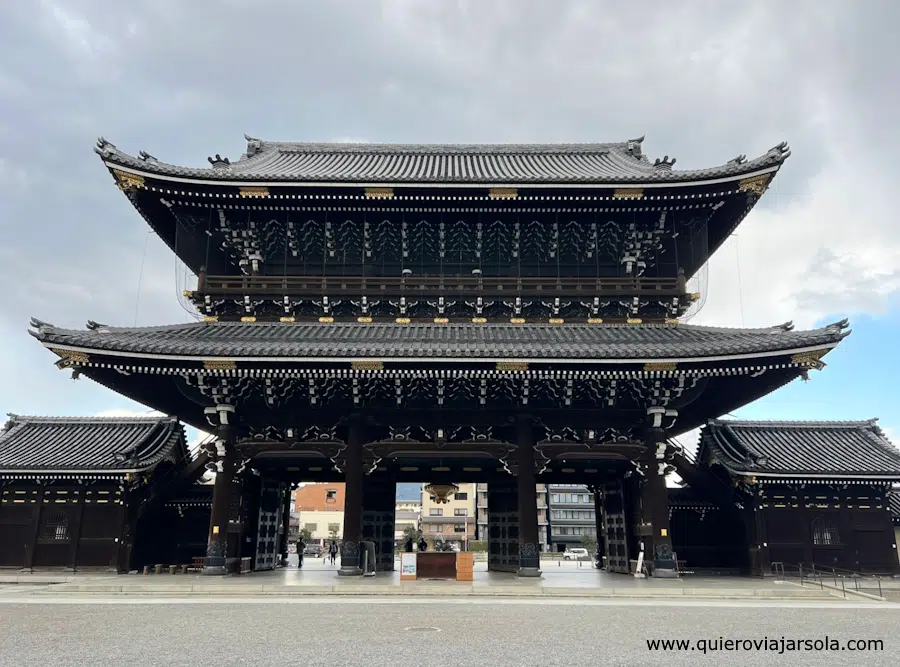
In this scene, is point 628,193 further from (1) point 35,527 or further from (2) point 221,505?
(1) point 35,527

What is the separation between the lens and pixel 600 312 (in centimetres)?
2284

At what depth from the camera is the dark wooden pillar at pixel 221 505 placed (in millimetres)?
19641

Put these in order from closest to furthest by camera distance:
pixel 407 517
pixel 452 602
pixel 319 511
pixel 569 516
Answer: pixel 452 602
pixel 569 516
pixel 319 511
pixel 407 517

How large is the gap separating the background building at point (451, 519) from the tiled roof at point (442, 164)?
73.0 meters

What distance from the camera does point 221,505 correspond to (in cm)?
2008

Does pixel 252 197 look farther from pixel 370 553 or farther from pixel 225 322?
pixel 370 553

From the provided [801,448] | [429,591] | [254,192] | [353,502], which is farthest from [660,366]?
[254,192]

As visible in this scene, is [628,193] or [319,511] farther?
[319,511]

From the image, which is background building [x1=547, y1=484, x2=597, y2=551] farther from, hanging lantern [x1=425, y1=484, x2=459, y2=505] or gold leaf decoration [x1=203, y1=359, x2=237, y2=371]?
gold leaf decoration [x1=203, y1=359, x2=237, y2=371]

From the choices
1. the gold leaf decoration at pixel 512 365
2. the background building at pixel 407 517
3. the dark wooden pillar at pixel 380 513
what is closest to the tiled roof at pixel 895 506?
the gold leaf decoration at pixel 512 365

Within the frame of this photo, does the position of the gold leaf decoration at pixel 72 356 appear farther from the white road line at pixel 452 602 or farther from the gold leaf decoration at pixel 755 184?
the gold leaf decoration at pixel 755 184

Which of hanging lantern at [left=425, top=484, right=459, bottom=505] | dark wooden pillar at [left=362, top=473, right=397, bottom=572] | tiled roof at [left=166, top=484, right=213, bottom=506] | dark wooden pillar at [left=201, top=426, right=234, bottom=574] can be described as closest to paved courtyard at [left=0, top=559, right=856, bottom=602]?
dark wooden pillar at [left=201, top=426, right=234, bottom=574]

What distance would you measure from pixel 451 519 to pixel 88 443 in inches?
3238

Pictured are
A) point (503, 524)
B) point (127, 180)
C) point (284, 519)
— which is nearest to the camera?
point (127, 180)
